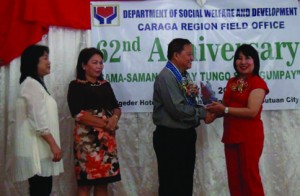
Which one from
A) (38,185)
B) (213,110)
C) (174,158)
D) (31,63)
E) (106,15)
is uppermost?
(106,15)

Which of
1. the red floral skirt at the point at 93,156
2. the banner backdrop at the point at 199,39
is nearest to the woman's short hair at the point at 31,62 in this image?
the red floral skirt at the point at 93,156

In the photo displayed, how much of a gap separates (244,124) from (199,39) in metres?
0.99

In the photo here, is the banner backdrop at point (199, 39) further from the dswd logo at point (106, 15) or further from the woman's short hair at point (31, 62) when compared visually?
the woman's short hair at point (31, 62)

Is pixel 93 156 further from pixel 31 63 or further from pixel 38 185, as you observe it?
pixel 31 63

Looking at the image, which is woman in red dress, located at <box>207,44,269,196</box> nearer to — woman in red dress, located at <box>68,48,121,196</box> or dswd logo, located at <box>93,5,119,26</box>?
woman in red dress, located at <box>68,48,121,196</box>

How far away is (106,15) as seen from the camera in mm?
3727

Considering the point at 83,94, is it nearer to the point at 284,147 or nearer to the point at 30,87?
the point at 30,87

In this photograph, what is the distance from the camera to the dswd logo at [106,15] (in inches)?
146

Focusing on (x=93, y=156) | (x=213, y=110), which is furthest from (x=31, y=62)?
(x=213, y=110)

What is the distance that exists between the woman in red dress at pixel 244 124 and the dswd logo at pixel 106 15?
3.82 ft

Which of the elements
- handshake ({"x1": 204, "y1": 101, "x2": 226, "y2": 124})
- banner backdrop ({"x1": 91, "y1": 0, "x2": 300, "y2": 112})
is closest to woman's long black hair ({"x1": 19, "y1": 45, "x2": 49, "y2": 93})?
banner backdrop ({"x1": 91, "y1": 0, "x2": 300, "y2": 112})

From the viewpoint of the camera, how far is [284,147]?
150 inches

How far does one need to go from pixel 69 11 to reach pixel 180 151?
4.97 feet

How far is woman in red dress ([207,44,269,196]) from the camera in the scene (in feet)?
10.0
